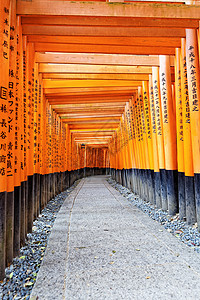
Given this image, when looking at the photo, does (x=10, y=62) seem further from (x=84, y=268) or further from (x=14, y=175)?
(x=84, y=268)

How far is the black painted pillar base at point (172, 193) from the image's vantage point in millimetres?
5231

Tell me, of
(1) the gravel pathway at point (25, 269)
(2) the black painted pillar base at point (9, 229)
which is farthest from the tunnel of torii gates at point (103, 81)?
(1) the gravel pathway at point (25, 269)

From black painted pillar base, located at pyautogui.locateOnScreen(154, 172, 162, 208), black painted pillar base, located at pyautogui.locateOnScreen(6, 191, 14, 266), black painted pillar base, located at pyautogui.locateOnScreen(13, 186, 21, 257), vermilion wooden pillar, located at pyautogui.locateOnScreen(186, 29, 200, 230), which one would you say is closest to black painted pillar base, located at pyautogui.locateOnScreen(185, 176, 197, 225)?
vermilion wooden pillar, located at pyautogui.locateOnScreen(186, 29, 200, 230)

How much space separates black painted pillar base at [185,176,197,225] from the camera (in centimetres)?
427

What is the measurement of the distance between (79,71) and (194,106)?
11.0 ft

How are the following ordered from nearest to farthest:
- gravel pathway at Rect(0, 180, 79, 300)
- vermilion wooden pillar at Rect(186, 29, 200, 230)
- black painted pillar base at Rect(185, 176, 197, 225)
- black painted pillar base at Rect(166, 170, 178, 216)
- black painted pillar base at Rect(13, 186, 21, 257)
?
gravel pathway at Rect(0, 180, 79, 300)
black painted pillar base at Rect(13, 186, 21, 257)
vermilion wooden pillar at Rect(186, 29, 200, 230)
black painted pillar base at Rect(185, 176, 197, 225)
black painted pillar base at Rect(166, 170, 178, 216)

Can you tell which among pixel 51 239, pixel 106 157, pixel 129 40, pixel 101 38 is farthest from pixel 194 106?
pixel 106 157

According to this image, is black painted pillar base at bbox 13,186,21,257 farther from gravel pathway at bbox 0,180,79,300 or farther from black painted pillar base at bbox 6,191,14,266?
black painted pillar base at bbox 6,191,14,266

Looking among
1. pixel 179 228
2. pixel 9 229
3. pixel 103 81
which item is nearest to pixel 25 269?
pixel 9 229

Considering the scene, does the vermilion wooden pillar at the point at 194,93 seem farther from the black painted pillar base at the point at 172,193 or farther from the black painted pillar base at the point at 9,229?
the black painted pillar base at the point at 9,229

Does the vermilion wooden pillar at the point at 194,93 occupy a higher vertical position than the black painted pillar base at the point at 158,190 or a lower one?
higher

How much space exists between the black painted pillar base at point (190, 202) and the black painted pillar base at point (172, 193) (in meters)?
0.87

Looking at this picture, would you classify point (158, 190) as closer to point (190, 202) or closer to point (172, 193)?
point (172, 193)

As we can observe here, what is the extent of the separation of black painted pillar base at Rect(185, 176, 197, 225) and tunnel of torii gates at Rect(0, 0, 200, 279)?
2 cm
